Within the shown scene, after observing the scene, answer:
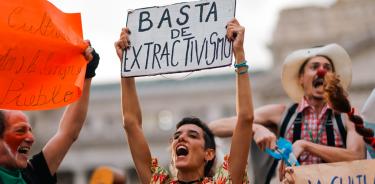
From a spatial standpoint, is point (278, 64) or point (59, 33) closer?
point (59, 33)

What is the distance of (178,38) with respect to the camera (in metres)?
5.84

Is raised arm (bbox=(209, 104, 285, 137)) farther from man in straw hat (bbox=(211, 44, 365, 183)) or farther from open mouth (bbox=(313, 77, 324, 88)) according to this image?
open mouth (bbox=(313, 77, 324, 88))

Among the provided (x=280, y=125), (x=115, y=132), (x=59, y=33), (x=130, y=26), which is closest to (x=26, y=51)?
(x=59, y=33)

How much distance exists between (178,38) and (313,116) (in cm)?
133

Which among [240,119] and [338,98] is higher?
[338,98]

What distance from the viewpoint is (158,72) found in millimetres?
5758

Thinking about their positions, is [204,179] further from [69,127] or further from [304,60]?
[304,60]

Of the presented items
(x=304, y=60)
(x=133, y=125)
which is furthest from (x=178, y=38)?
(x=304, y=60)

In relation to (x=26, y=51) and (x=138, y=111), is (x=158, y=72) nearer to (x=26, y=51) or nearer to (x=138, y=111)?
(x=138, y=111)

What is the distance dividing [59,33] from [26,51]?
26cm

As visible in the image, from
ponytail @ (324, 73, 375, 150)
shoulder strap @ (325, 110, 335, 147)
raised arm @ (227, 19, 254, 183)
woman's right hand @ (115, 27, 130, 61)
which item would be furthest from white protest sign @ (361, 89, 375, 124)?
woman's right hand @ (115, 27, 130, 61)

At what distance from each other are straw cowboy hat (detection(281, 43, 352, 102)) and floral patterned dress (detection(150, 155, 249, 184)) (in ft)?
4.89

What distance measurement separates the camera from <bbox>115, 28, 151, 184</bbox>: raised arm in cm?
588

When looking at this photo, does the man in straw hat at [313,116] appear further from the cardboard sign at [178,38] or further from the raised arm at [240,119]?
the cardboard sign at [178,38]
